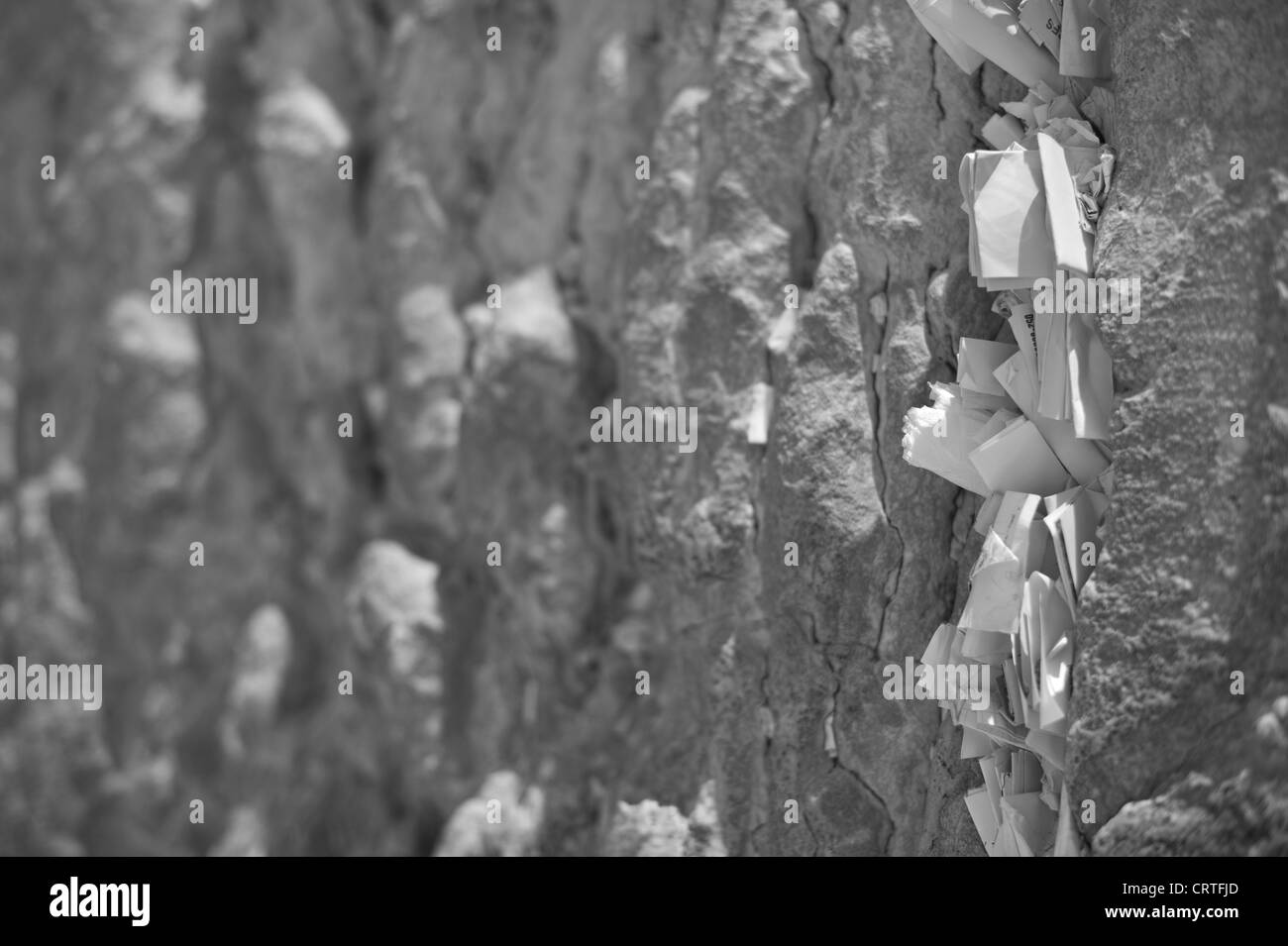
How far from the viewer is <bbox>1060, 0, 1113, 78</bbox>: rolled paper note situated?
2072mm

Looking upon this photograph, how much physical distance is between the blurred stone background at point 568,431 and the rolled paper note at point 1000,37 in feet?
0.35

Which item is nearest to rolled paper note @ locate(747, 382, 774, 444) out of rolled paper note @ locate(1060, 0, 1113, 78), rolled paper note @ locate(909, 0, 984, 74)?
rolled paper note @ locate(909, 0, 984, 74)

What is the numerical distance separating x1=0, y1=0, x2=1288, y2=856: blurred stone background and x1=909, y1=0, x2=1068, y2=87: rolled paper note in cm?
11

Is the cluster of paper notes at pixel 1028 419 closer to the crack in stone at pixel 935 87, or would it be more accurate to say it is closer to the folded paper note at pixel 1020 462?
the folded paper note at pixel 1020 462

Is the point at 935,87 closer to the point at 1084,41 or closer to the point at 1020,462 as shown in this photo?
the point at 1084,41

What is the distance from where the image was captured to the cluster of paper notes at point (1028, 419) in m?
1.98

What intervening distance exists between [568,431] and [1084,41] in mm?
1360

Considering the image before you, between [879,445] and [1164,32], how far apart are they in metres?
0.82

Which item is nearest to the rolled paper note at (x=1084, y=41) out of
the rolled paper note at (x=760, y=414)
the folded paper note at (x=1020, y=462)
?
the folded paper note at (x=1020, y=462)

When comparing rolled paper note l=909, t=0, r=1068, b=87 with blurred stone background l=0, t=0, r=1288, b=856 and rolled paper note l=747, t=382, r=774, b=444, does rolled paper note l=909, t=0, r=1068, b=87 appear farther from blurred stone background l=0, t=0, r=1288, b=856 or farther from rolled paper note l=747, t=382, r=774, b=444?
rolled paper note l=747, t=382, r=774, b=444

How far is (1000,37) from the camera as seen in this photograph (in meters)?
2.18

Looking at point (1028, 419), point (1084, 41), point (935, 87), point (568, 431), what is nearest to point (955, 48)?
point (935, 87)

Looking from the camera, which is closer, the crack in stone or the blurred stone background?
the blurred stone background

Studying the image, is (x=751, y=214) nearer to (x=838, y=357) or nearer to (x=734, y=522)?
(x=838, y=357)
